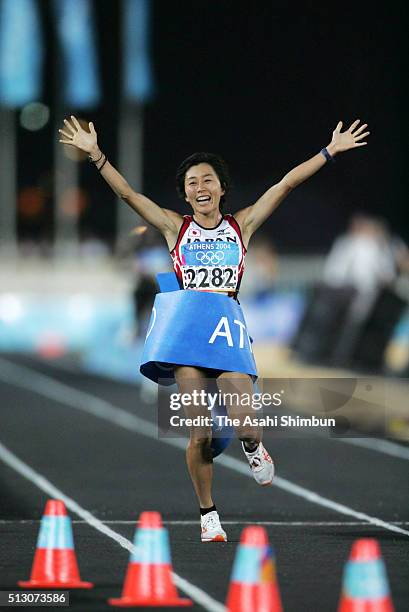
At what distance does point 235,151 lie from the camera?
4220 inches

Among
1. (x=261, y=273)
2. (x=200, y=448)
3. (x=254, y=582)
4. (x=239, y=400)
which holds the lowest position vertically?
(x=254, y=582)

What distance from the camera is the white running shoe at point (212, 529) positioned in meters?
12.2

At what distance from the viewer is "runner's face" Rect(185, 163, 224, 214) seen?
12.0 meters

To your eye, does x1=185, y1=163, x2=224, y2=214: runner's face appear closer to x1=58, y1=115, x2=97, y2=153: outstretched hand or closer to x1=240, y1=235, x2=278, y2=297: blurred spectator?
x1=58, y1=115, x2=97, y2=153: outstretched hand

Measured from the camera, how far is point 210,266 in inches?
467

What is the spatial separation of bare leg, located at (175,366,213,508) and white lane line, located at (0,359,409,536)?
1.74 m

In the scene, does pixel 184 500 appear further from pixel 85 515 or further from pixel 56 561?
pixel 56 561

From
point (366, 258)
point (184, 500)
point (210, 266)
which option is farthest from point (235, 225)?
point (366, 258)

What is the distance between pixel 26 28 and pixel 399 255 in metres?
23.6

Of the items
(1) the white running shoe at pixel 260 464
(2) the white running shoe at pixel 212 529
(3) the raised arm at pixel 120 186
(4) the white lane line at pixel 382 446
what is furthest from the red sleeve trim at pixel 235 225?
(4) the white lane line at pixel 382 446

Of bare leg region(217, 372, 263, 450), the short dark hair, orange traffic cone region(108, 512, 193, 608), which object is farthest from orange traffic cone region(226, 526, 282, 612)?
the short dark hair

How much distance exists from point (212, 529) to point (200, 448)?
1.76 feet

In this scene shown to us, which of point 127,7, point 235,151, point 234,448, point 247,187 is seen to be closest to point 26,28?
point 127,7

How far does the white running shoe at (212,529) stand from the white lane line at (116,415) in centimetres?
150
